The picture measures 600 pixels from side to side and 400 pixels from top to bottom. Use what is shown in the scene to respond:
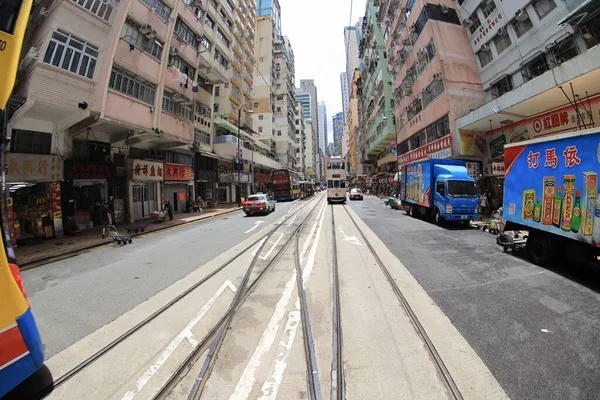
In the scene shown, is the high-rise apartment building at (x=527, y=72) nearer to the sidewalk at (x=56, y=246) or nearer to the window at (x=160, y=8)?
the sidewalk at (x=56, y=246)

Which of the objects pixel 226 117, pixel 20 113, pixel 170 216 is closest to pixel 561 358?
pixel 20 113

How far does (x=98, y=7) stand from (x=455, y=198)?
66.3 ft

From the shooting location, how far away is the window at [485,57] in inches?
827

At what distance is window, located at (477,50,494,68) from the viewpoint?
827 inches

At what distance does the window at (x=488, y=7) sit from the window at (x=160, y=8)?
22.9 meters

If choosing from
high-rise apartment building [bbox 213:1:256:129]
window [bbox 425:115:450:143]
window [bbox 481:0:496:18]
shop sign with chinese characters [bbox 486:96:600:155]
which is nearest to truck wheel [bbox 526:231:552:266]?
shop sign with chinese characters [bbox 486:96:600:155]

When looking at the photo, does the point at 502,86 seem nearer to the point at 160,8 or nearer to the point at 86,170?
the point at 160,8

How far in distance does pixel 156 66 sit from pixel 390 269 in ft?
63.5

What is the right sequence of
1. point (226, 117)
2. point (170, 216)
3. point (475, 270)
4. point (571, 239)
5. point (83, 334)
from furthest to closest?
point (226, 117), point (170, 216), point (475, 270), point (571, 239), point (83, 334)

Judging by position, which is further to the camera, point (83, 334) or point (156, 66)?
point (156, 66)

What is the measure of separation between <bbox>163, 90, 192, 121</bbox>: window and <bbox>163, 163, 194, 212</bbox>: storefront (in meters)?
4.28

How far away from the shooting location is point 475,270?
21.8 feet

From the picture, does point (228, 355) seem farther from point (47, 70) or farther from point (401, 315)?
point (47, 70)

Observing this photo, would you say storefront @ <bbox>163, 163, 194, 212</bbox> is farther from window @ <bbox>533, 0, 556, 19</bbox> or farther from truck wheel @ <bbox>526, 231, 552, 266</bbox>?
window @ <bbox>533, 0, 556, 19</bbox>
